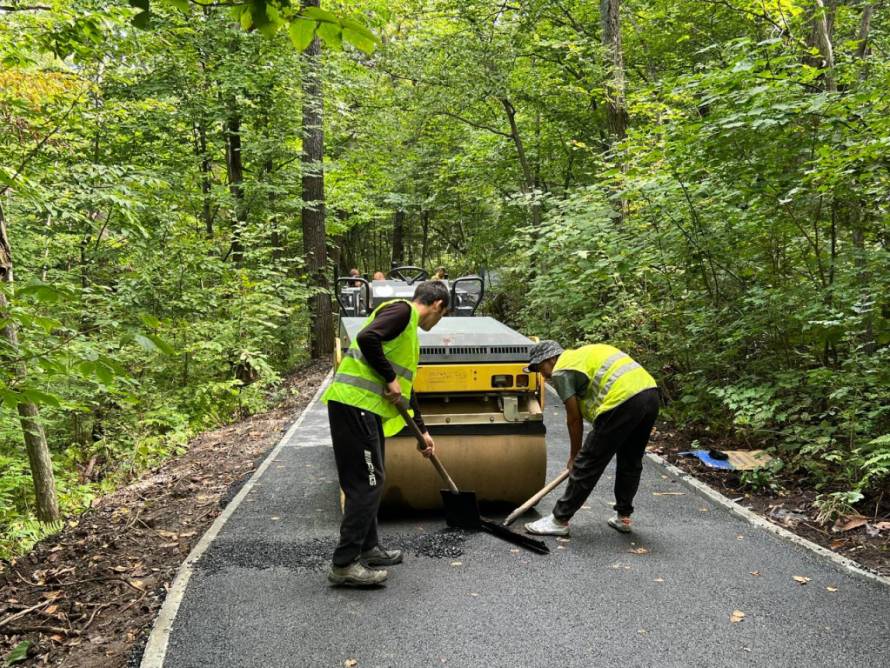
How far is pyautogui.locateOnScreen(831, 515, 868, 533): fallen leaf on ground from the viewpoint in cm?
458

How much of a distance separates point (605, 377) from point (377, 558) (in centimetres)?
205

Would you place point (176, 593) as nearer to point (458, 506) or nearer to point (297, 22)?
point (458, 506)

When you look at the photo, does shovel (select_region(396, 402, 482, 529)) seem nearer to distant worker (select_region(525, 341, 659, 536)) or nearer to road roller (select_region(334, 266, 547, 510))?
road roller (select_region(334, 266, 547, 510))

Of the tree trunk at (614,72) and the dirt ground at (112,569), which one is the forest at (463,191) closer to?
the tree trunk at (614,72)

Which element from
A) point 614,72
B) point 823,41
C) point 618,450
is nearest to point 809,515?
point 618,450

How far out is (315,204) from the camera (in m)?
13.7

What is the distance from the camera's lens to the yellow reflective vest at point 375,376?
3.77 metres

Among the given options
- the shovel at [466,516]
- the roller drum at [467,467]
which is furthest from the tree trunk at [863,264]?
the shovel at [466,516]

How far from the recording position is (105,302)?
8.79 metres

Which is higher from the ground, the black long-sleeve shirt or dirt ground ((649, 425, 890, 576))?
the black long-sleeve shirt

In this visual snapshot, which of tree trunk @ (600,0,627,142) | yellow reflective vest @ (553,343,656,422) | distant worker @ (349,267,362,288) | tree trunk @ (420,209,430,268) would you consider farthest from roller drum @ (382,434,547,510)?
tree trunk @ (420,209,430,268)

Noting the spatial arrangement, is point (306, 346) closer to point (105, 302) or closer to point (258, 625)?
point (105, 302)

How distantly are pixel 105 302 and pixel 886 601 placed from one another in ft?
31.1

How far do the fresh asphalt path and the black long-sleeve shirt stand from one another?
55.2 inches
